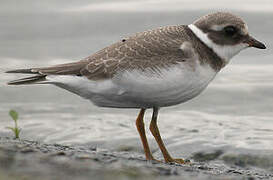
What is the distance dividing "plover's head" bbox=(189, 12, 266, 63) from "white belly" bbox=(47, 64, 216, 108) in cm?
38

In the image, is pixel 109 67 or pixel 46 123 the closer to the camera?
pixel 109 67

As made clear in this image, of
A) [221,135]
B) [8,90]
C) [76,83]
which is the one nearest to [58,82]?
[76,83]

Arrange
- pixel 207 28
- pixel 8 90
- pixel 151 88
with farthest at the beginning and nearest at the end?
pixel 8 90 → pixel 207 28 → pixel 151 88

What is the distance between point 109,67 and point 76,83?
43 centimetres

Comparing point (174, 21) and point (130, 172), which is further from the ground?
point (174, 21)

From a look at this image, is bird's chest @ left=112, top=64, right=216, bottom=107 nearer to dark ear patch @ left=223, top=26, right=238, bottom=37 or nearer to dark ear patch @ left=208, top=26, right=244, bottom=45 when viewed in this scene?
dark ear patch @ left=208, top=26, right=244, bottom=45

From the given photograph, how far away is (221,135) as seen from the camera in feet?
32.1

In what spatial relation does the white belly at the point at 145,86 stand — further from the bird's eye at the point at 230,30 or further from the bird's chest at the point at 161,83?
the bird's eye at the point at 230,30

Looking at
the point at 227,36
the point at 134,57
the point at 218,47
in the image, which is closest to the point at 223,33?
the point at 227,36

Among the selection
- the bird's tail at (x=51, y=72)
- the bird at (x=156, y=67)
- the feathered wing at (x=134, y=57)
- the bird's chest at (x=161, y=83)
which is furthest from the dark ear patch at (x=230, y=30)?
the bird's tail at (x=51, y=72)

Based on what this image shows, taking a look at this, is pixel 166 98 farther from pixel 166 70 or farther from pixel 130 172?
pixel 130 172

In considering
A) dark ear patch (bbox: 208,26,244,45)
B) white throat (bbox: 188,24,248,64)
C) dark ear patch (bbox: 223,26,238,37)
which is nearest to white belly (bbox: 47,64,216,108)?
white throat (bbox: 188,24,248,64)

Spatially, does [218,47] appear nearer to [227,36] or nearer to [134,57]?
[227,36]

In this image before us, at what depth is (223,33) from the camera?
6.41 metres
